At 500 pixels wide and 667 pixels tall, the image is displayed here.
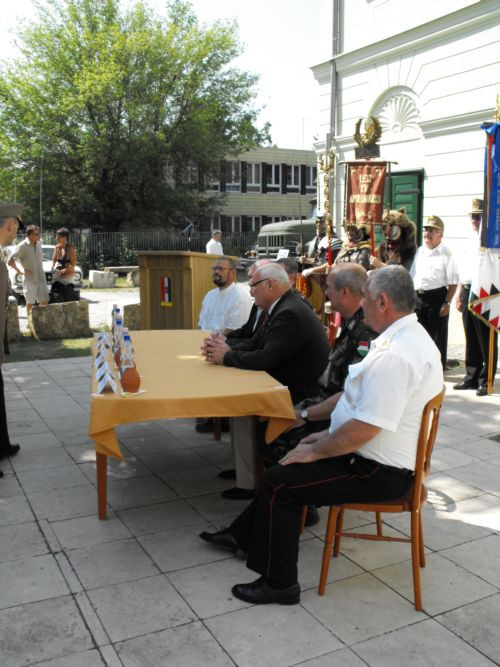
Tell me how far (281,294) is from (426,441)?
1594mm

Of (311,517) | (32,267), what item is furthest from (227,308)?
(32,267)

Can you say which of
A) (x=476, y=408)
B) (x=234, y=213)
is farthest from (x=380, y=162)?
(x=234, y=213)

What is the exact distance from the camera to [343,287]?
3678 mm

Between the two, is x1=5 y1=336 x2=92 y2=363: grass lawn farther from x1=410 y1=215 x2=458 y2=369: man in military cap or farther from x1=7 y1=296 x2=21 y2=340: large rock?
x1=410 y1=215 x2=458 y2=369: man in military cap

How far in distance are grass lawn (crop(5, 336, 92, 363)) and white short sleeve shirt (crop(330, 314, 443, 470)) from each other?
679cm

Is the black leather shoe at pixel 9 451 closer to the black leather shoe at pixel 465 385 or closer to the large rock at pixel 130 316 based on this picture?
the black leather shoe at pixel 465 385

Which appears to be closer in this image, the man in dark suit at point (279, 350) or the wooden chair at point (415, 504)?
the wooden chair at point (415, 504)

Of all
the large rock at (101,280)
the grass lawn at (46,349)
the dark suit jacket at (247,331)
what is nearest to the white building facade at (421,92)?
the grass lawn at (46,349)

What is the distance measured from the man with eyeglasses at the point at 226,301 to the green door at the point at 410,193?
6.45 m

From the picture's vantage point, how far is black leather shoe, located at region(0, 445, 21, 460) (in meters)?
4.93

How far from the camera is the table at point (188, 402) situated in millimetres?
3430

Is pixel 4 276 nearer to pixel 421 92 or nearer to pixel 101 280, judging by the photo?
pixel 421 92

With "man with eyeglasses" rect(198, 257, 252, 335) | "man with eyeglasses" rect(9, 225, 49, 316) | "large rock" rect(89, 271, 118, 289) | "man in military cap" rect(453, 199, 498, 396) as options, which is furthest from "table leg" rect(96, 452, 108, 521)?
"large rock" rect(89, 271, 118, 289)

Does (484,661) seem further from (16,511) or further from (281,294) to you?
(16,511)
